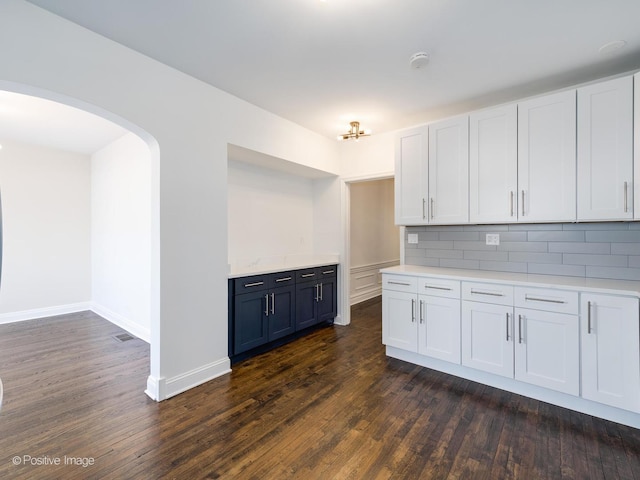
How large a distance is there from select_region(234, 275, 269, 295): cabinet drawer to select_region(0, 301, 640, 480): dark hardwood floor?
77 cm

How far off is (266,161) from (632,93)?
337 cm

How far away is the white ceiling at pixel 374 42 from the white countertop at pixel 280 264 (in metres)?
1.81

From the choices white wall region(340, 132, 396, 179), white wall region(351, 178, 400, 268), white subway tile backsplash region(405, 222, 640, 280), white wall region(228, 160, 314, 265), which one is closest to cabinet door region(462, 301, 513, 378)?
white subway tile backsplash region(405, 222, 640, 280)

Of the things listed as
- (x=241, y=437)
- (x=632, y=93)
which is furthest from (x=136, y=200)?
(x=632, y=93)

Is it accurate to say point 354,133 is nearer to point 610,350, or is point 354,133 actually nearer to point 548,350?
point 548,350

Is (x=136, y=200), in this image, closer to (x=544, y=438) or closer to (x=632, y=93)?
(x=544, y=438)

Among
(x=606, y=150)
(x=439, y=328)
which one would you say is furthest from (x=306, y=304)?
(x=606, y=150)

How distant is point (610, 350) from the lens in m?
2.30

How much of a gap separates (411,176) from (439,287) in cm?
126

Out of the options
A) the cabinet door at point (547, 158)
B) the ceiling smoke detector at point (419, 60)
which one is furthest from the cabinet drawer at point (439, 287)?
the ceiling smoke detector at point (419, 60)

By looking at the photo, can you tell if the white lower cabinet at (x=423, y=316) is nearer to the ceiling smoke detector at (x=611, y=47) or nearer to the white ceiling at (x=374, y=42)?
the white ceiling at (x=374, y=42)

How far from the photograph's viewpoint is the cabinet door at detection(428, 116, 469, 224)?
320 cm

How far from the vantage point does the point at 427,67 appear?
104 inches

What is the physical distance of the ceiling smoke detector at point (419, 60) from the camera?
7.98 ft
